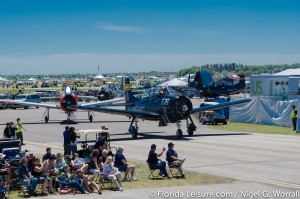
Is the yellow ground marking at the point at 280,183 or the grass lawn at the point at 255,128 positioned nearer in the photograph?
the yellow ground marking at the point at 280,183

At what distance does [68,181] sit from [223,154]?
34.9ft

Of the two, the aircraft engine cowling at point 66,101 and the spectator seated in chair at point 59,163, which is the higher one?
the aircraft engine cowling at point 66,101

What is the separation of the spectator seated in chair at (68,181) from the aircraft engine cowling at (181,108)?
16124 millimetres

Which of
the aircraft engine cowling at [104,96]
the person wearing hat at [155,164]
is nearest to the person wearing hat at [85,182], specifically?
the person wearing hat at [155,164]

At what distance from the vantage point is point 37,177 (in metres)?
16.3

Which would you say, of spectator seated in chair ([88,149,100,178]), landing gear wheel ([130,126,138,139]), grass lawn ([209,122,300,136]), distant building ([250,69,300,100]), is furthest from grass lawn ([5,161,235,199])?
distant building ([250,69,300,100])

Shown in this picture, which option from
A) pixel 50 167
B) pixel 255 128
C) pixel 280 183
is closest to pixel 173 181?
pixel 280 183

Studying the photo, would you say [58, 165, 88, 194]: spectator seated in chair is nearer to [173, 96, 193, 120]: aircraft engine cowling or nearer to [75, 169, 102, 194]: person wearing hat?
[75, 169, 102, 194]: person wearing hat

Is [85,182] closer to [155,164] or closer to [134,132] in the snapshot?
[155,164]

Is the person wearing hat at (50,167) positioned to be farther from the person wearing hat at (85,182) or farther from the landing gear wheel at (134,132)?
the landing gear wheel at (134,132)

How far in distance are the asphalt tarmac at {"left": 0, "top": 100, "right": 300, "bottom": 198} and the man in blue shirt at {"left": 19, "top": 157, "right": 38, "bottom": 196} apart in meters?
1.69

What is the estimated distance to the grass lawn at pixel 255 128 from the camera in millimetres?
36078

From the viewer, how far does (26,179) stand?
15953 mm

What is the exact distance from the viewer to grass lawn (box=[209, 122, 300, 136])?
3608 cm
